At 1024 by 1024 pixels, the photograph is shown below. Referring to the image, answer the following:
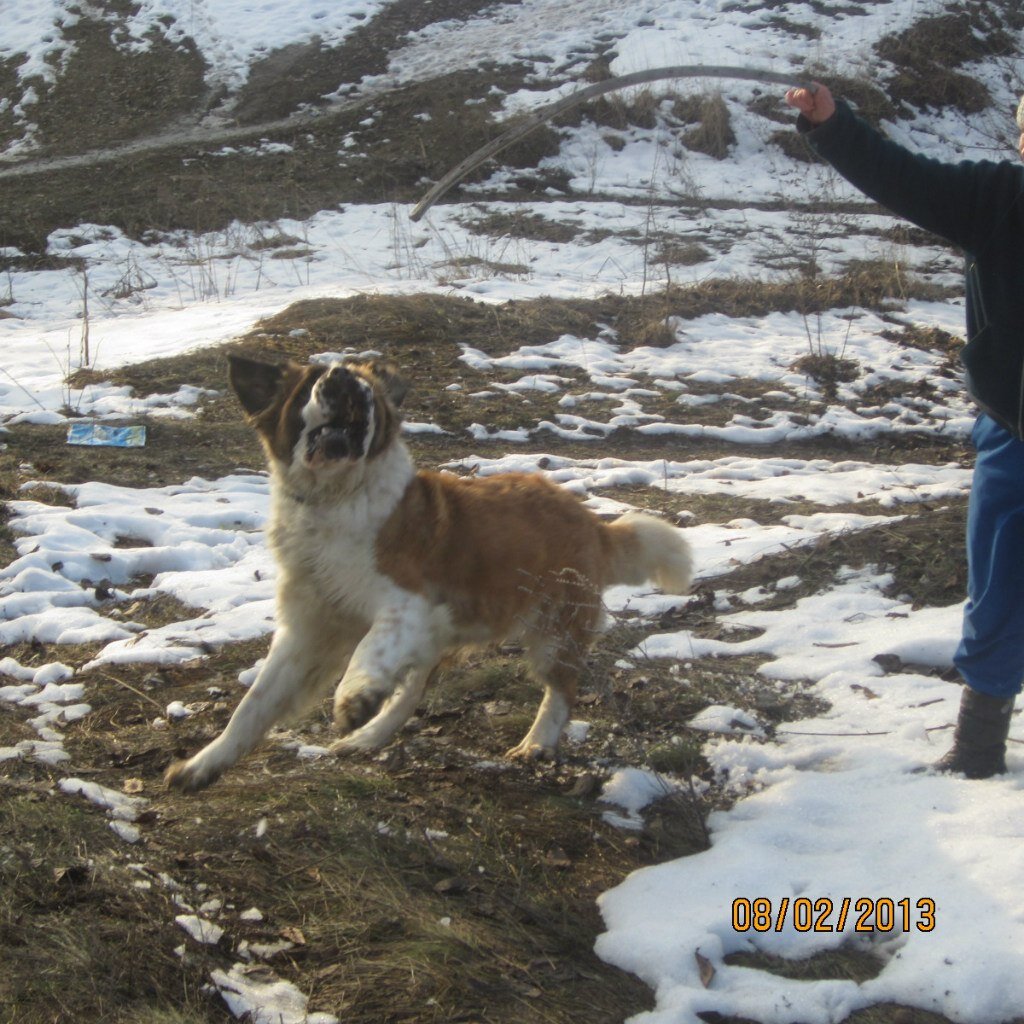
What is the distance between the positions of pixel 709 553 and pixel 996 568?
2889 mm

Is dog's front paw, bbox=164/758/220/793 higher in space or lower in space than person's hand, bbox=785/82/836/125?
lower

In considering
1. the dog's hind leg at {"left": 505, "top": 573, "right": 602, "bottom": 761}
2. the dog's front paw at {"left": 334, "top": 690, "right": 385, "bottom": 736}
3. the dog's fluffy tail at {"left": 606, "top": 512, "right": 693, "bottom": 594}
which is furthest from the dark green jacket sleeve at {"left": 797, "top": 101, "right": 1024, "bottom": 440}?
the dog's front paw at {"left": 334, "top": 690, "right": 385, "bottom": 736}

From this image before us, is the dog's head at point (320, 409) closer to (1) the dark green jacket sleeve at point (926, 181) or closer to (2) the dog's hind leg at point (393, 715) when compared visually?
(2) the dog's hind leg at point (393, 715)

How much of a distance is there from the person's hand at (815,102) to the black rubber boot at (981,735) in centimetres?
191

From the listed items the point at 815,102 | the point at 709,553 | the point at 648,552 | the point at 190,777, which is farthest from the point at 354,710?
the point at 709,553

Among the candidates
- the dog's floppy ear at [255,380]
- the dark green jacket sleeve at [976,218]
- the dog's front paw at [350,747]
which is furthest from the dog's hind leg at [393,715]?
the dark green jacket sleeve at [976,218]

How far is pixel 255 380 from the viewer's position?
174 inches

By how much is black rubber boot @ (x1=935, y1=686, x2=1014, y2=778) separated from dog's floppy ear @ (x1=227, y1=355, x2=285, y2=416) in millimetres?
2796

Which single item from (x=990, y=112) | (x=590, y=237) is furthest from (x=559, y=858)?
(x=990, y=112)

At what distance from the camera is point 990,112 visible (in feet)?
65.8

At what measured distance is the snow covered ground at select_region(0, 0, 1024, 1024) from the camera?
9.74ft

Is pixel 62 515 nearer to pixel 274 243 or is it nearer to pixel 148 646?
pixel 148 646

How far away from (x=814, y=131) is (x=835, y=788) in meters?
2.16
